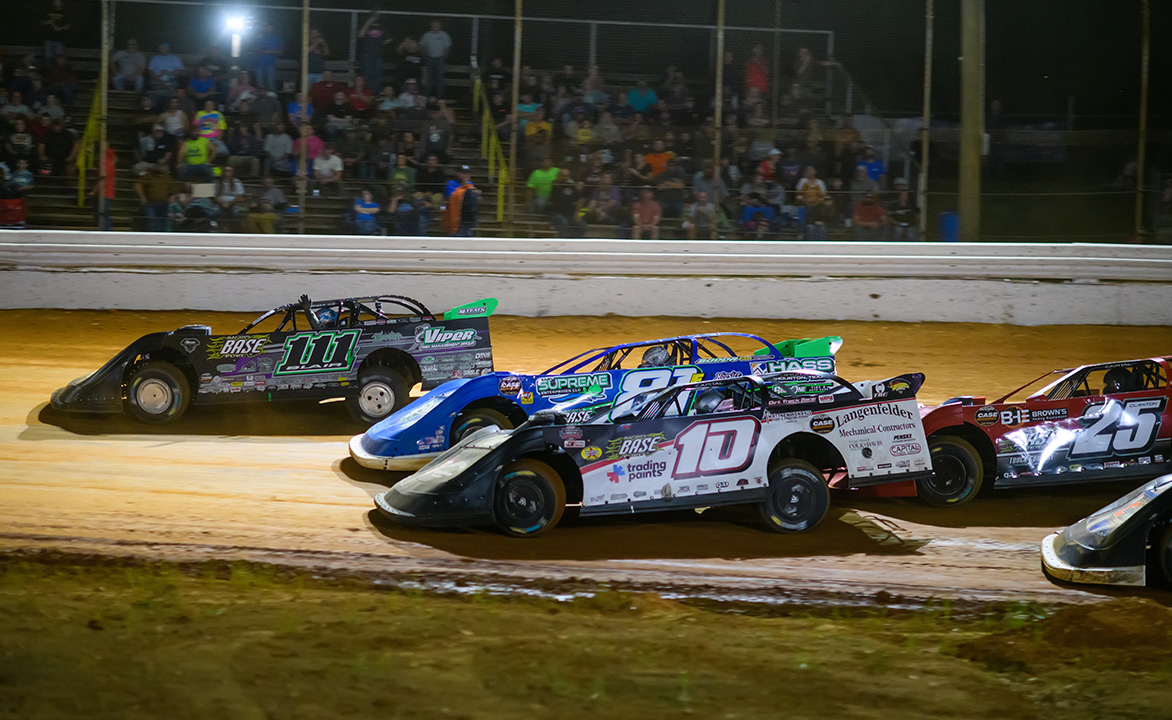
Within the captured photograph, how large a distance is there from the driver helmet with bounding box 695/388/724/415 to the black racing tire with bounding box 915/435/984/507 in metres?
1.81

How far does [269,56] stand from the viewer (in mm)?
14742

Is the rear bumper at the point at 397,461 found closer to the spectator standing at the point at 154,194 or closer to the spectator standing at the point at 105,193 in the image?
the spectator standing at the point at 154,194

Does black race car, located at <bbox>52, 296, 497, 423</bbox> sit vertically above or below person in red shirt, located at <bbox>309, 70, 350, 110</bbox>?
below

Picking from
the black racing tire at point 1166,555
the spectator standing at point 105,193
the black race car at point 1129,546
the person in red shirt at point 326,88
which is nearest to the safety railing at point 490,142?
the person in red shirt at point 326,88

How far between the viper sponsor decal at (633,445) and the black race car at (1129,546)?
2480mm

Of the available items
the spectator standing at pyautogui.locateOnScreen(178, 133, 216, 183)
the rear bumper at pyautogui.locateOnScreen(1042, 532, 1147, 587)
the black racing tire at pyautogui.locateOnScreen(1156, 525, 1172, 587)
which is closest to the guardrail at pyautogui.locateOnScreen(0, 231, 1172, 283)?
the spectator standing at pyautogui.locateOnScreen(178, 133, 216, 183)

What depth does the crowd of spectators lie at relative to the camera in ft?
47.3

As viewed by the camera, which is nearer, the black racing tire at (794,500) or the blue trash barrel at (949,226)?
the black racing tire at (794,500)

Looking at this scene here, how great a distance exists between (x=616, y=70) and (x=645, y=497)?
9.04 metres

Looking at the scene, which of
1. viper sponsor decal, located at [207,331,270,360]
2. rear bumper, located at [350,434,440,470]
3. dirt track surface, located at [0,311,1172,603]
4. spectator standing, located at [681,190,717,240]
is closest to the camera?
dirt track surface, located at [0,311,1172,603]

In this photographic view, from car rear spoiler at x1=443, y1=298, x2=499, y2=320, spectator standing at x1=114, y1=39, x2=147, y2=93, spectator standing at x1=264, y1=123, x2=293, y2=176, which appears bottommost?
car rear spoiler at x1=443, y1=298, x2=499, y2=320

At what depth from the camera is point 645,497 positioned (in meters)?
7.09

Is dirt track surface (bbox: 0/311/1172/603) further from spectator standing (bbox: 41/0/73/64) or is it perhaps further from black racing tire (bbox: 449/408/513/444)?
spectator standing (bbox: 41/0/73/64)

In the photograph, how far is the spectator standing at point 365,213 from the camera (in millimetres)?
14578
